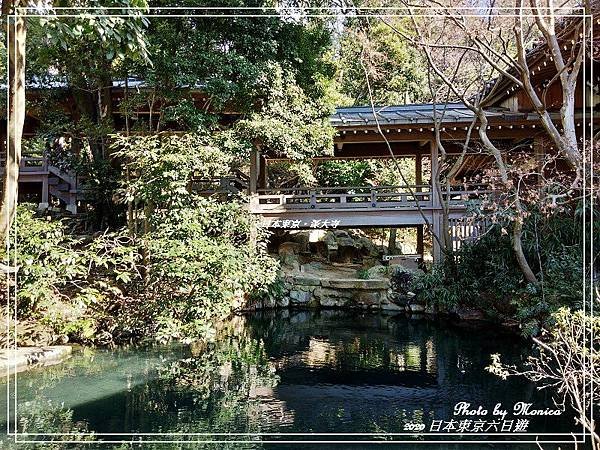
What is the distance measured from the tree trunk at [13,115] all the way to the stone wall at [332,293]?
6.83 meters

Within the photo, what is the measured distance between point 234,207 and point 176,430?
4408mm

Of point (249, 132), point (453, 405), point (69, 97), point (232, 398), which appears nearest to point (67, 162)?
point (69, 97)

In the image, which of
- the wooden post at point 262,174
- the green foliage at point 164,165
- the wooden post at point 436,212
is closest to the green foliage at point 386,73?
the wooden post at point 436,212

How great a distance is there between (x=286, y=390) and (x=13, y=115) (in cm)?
428

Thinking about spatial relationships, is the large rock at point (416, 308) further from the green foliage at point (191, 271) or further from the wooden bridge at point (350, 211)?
the green foliage at point (191, 271)

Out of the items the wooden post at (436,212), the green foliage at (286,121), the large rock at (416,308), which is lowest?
the large rock at (416,308)

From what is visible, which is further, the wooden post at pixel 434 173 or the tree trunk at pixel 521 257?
the wooden post at pixel 434 173

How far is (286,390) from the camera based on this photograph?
600 centimetres

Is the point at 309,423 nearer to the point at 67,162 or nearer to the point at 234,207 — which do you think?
the point at 234,207

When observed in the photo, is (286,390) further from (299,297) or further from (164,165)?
(299,297)

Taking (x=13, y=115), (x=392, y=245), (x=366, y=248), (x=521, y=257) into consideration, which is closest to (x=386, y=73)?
(x=392, y=245)

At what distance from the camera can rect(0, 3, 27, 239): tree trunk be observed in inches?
198

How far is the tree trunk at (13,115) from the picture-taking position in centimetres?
503

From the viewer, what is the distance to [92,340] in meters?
7.75
